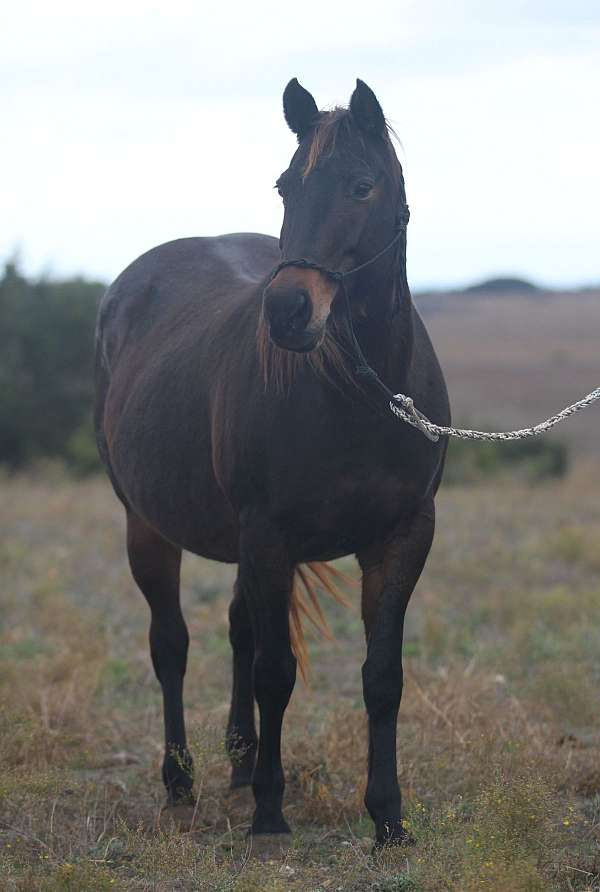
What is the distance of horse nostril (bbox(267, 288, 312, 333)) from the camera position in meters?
3.53

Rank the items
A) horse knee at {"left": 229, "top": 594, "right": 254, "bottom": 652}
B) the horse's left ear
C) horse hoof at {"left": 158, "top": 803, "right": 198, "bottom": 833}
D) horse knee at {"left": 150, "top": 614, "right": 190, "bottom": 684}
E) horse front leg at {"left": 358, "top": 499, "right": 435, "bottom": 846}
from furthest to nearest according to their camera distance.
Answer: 1. horse knee at {"left": 150, "top": 614, "right": 190, "bottom": 684}
2. horse knee at {"left": 229, "top": 594, "right": 254, "bottom": 652}
3. horse hoof at {"left": 158, "top": 803, "right": 198, "bottom": 833}
4. horse front leg at {"left": 358, "top": 499, "right": 435, "bottom": 846}
5. the horse's left ear

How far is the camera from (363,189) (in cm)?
384

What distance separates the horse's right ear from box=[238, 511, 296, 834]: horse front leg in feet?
4.37

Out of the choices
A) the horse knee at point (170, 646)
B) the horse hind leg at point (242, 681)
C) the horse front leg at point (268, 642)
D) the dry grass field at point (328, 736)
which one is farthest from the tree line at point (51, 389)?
the horse front leg at point (268, 642)

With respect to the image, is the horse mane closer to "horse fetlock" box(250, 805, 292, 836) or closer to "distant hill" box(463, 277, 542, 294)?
"horse fetlock" box(250, 805, 292, 836)

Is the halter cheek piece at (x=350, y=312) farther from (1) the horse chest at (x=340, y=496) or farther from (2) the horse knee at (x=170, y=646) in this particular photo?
(2) the horse knee at (x=170, y=646)

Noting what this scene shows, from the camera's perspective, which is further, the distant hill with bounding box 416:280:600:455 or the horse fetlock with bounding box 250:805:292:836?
the distant hill with bounding box 416:280:600:455

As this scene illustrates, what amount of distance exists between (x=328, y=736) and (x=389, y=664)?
3.78 ft

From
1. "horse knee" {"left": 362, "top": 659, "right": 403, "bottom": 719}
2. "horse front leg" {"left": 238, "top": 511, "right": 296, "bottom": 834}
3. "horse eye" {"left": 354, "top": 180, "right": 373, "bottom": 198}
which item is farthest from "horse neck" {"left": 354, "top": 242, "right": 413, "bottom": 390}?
"horse knee" {"left": 362, "top": 659, "right": 403, "bottom": 719}

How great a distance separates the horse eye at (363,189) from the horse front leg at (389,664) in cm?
111

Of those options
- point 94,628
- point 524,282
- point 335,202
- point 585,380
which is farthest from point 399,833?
point 524,282

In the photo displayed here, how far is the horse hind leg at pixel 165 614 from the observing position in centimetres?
523

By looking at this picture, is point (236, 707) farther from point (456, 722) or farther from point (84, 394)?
point (84, 394)

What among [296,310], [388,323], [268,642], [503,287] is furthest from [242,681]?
[503,287]
